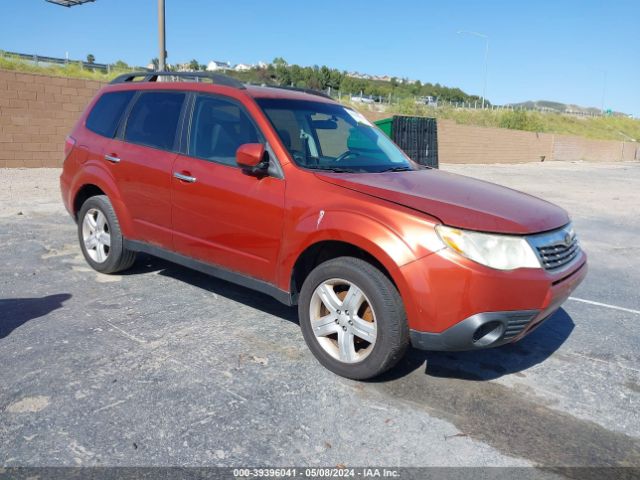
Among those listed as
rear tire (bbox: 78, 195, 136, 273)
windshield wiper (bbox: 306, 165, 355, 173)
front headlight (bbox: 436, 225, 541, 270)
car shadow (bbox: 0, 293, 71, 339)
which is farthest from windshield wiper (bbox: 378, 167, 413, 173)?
car shadow (bbox: 0, 293, 71, 339)

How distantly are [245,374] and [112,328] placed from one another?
4.14 feet

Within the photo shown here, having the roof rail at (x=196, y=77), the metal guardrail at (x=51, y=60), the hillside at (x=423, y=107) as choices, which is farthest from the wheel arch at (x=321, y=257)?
the metal guardrail at (x=51, y=60)

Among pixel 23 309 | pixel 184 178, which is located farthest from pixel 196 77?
pixel 23 309

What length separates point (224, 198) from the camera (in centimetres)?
419

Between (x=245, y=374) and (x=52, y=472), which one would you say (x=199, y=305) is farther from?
(x=52, y=472)

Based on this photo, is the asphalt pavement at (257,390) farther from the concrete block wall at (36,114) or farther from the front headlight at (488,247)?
the concrete block wall at (36,114)


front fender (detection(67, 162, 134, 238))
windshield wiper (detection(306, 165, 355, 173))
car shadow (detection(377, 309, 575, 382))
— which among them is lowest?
car shadow (detection(377, 309, 575, 382))

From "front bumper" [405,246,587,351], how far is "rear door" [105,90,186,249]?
2.37 meters

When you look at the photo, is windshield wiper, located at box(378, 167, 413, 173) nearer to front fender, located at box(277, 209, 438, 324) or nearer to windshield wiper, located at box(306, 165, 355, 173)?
windshield wiper, located at box(306, 165, 355, 173)

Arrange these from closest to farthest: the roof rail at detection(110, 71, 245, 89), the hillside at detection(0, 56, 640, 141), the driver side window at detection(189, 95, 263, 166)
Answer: the driver side window at detection(189, 95, 263, 166)
the roof rail at detection(110, 71, 245, 89)
the hillside at detection(0, 56, 640, 141)

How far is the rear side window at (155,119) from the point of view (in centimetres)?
478

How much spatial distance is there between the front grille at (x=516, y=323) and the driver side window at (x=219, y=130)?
211cm

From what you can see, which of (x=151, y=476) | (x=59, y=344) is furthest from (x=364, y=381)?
(x=59, y=344)

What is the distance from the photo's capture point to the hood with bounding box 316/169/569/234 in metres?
3.29
